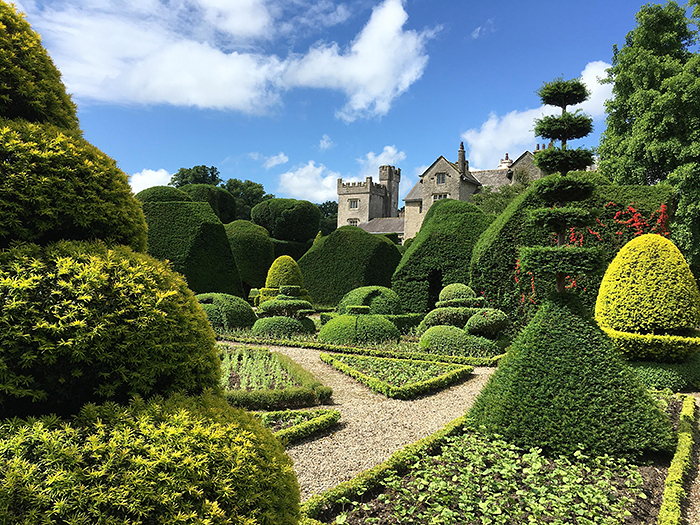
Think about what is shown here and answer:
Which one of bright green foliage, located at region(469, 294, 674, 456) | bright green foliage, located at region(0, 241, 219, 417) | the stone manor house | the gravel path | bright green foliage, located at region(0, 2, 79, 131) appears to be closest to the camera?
bright green foliage, located at region(0, 241, 219, 417)

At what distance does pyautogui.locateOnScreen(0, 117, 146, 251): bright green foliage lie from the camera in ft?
6.66

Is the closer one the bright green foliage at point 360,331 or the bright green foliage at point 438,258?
the bright green foliage at point 360,331

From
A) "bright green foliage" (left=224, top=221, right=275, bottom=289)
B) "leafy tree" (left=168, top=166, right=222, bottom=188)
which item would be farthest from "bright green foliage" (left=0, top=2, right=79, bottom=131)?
"leafy tree" (left=168, top=166, right=222, bottom=188)

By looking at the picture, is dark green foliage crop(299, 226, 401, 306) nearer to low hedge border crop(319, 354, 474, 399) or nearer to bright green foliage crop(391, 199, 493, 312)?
bright green foliage crop(391, 199, 493, 312)

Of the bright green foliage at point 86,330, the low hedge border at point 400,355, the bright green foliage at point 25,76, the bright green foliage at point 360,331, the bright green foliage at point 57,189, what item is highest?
the bright green foliage at point 25,76

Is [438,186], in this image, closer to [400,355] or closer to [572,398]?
[400,355]

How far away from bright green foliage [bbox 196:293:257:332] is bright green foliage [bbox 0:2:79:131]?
35.9 feet

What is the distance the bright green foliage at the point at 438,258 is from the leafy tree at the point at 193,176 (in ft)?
112

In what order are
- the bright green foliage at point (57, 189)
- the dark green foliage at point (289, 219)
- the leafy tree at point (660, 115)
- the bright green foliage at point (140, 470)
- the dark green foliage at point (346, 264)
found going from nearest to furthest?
1. the bright green foliage at point (140, 470)
2. the bright green foliage at point (57, 189)
3. the leafy tree at point (660, 115)
4. the dark green foliage at point (346, 264)
5. the dark green foliage at point (289, 219)

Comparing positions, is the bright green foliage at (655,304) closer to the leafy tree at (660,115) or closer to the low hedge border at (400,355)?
the low hedge border at (400,355)

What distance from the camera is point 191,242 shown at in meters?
15.1

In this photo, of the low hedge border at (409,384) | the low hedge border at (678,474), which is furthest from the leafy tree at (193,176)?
the low hedge border at (678,474)

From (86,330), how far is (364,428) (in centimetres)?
423

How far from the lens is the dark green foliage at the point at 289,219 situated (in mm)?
30141
